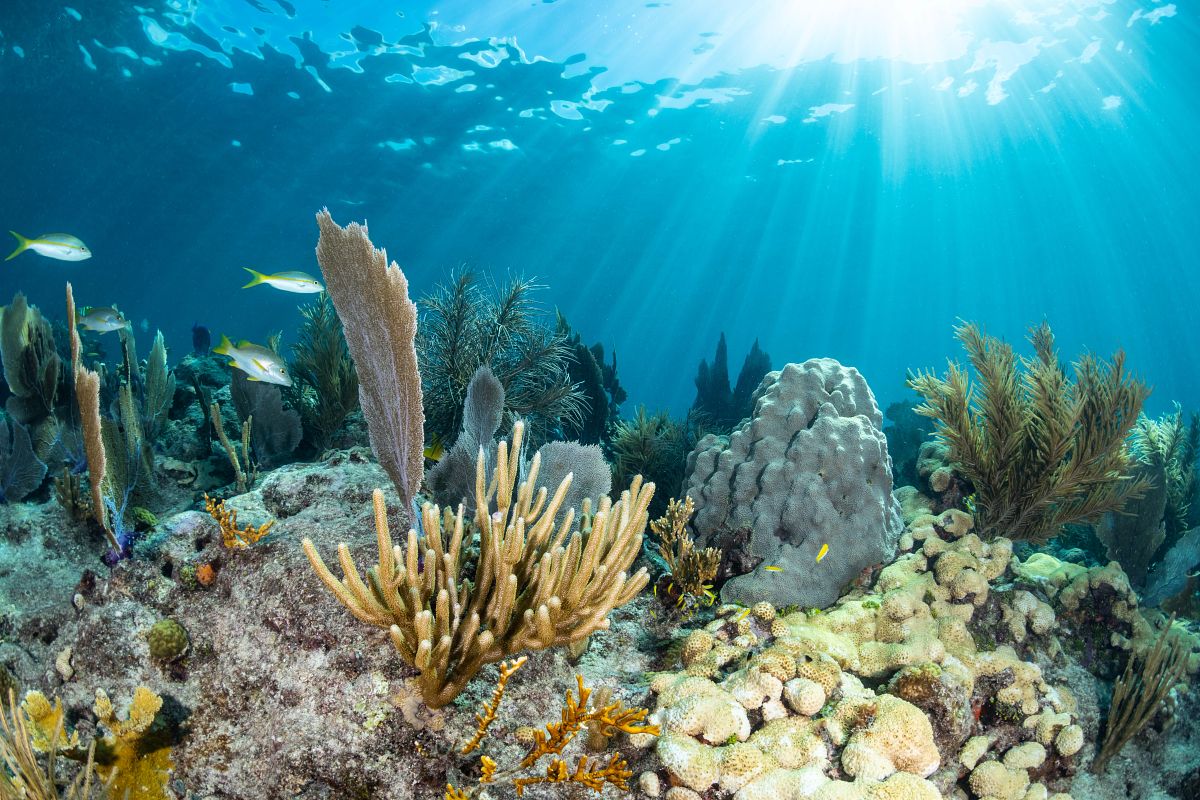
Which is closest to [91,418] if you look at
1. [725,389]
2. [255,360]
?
[255,360]

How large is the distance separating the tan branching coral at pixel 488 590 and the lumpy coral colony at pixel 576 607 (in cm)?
2

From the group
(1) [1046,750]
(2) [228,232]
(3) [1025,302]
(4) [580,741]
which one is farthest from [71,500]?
(3) [1025,302]

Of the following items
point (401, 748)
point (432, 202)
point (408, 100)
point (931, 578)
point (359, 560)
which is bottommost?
point (401, 748)

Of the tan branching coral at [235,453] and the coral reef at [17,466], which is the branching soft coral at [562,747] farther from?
the coral reef at [17,466]

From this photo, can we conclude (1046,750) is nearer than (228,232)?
Yes

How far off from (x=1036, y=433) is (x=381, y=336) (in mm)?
4852

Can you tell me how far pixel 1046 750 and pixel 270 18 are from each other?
2606 centimetres

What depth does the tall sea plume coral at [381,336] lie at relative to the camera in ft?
7.54

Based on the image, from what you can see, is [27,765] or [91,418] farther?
[91,418]

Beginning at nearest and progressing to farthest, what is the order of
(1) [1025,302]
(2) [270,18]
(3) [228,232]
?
(2) [270,18]
(3) [228,232]
(1) [1025,302]

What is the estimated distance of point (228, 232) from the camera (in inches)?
1538

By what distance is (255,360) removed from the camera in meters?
4.50

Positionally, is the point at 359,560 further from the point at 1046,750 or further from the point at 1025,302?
the point at 1025,302

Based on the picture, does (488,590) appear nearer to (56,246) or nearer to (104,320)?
Answer: (104,320)
